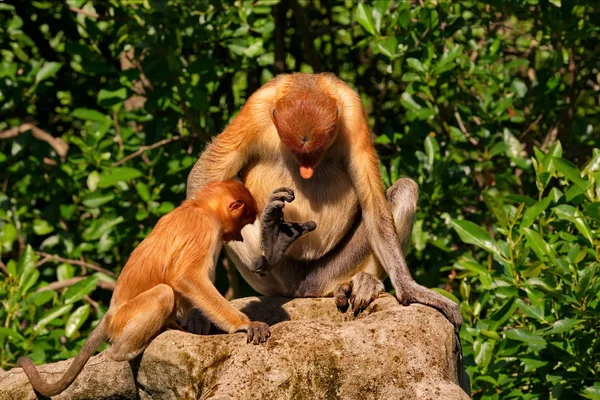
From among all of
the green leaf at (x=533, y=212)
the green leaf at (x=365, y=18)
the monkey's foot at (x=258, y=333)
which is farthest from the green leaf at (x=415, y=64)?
the monkey's foot at (x=258, y=333)

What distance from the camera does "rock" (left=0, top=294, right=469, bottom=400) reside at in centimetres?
468

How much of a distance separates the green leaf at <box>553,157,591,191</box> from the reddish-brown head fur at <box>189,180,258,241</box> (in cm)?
193

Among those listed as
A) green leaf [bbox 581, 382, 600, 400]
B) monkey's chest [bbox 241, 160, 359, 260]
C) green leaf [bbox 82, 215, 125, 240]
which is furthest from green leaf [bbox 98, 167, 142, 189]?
green leaf [bbox 581, 382, 600, 400]

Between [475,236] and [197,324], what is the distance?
1.85 meters

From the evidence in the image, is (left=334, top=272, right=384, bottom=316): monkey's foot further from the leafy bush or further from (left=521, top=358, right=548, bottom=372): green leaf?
(left=521, top=358, right=548, bottom=372): green leaf

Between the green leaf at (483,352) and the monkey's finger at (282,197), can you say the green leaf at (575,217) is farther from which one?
the monkey's finger at (282,197)

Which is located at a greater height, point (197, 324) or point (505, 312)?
point (197, 324)

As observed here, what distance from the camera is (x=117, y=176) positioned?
8195 millimetres

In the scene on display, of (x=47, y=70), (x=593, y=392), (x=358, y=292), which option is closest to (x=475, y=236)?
(x=358, y=292)

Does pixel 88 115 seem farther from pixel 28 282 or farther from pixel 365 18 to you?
pixel 365 18

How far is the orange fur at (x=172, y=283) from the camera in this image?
5.23m

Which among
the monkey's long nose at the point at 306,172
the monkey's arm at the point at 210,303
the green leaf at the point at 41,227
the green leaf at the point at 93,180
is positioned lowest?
the green leaf at the point at 41,227

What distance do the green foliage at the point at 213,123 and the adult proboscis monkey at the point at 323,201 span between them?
0.76 meters

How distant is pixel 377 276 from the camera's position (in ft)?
21.8
